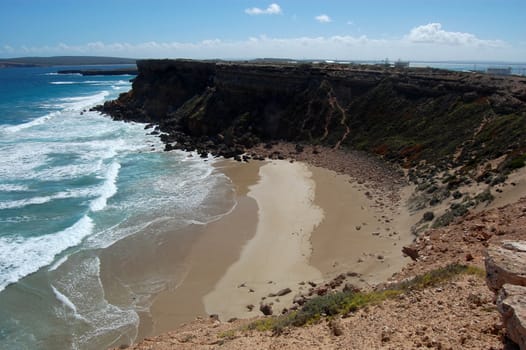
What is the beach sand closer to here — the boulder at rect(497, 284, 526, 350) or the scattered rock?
the scattered rock

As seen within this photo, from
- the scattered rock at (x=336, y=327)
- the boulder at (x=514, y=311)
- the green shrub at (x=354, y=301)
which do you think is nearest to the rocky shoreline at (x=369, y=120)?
the green shrub at (x=354, y=301)

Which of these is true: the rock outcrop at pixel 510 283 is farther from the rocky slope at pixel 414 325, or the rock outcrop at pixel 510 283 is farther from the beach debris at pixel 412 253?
the beach debris at pixel 412 253

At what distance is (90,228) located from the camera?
24281mm

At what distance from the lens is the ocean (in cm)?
1633

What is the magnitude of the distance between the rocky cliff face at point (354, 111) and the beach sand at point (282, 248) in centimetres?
760

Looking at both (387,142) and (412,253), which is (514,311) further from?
(387,142)

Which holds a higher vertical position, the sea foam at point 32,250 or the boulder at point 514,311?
the boulder at point 514,311

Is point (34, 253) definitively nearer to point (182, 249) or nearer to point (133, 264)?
point (133, 264)

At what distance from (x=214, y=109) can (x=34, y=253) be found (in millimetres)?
33524

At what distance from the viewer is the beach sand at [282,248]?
1703cm

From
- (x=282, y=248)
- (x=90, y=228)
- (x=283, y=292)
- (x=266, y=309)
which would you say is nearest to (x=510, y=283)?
(x=266, y=309)

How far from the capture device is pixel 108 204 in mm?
28203

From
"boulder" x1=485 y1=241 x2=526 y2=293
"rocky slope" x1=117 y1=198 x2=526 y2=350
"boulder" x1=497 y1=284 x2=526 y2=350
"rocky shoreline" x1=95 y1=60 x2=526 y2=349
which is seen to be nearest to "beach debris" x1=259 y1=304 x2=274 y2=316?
"rocky shoreline" x1=95 y1=60 x2=526 y2=349

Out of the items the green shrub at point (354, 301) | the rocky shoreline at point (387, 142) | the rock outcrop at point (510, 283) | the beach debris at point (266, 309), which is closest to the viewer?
the rock outcrop at point (510, 283)
